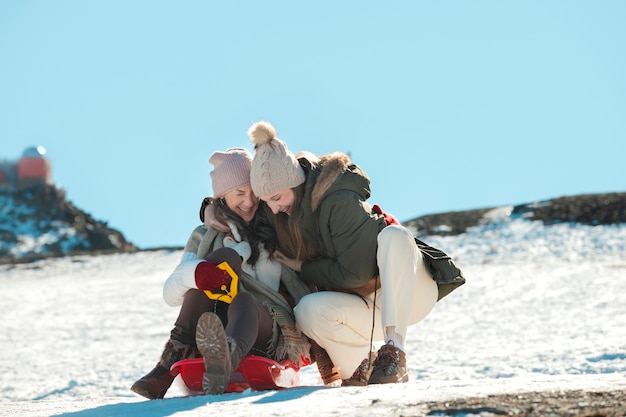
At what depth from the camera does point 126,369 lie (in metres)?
10.5

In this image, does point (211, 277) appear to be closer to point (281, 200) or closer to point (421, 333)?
point (281, 200)

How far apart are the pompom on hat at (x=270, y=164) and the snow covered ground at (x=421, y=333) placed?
1175mm

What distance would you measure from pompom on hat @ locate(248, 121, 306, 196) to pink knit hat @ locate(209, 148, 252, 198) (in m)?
0.15

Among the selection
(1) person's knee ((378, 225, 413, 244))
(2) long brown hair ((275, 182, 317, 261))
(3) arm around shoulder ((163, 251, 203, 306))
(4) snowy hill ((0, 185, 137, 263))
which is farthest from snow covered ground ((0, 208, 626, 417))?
(4) snowy hill ((0, 185, 137, 263))

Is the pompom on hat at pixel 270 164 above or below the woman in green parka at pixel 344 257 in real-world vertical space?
above

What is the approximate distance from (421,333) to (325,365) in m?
5.99

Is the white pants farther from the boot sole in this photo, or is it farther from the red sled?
the boot sole

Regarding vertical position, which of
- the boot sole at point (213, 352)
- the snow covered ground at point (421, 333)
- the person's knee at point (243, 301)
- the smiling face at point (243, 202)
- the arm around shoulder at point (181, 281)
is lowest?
the snow covered ground at point (421, 333)

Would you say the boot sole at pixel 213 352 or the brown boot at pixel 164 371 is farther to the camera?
the brown boot at pixel 164 371

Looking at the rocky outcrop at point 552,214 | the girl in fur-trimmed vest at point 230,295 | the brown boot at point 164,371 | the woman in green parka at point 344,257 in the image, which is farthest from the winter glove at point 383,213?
the rocky outcrop at point 552,214

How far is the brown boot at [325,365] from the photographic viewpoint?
5.86 meters

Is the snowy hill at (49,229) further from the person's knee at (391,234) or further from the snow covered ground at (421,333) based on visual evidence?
the person's knee at (391,234)

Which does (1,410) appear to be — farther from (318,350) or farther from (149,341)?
(149,341)

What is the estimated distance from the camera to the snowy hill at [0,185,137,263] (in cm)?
3061
